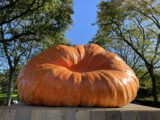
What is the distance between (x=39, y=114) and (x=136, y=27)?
15.3 meters

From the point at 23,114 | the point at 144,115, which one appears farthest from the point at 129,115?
the point at 23,114

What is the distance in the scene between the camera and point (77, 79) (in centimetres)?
258

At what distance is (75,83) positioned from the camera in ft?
8.30

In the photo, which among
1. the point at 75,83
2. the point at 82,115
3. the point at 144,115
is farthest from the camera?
the point at 75,83

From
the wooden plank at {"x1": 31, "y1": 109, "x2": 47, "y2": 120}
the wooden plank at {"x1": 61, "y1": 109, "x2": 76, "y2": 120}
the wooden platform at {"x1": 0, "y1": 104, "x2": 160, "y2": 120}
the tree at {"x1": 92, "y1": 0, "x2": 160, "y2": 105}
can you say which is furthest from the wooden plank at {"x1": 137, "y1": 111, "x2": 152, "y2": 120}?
the tree at {"x1": 92, "y1": 0, "x2": 160, "y2": 105}

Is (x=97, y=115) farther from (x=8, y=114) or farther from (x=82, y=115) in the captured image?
(x=8, y=114)

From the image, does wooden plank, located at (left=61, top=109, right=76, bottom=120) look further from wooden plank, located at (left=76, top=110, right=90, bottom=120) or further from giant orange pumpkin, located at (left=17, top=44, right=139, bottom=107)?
giant orange pumpkin, located at (left=17, top=44, right=139, bottom=107)

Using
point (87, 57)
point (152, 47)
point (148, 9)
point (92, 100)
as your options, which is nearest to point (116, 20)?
point (148, 9)

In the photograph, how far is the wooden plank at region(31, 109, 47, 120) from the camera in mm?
2123

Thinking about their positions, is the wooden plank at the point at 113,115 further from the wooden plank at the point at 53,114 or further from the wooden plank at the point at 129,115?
the wooden plank at the point at 53,114

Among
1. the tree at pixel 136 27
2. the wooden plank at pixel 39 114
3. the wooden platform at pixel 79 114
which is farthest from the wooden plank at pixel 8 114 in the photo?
the tree at pixel 136 27

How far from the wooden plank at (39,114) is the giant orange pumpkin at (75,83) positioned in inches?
16.0

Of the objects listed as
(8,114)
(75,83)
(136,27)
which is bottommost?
(8,114)

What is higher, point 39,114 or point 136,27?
point 136,27
